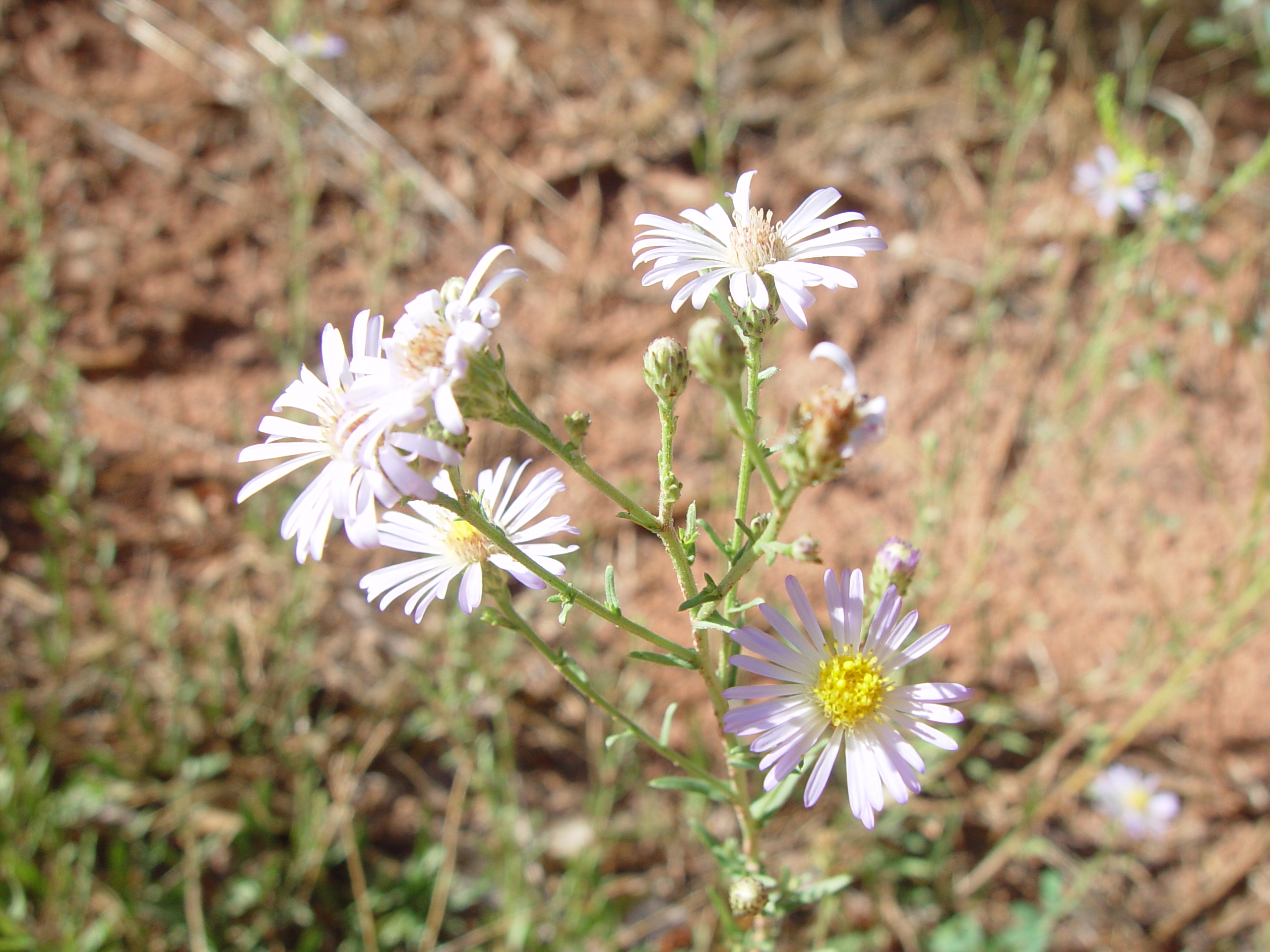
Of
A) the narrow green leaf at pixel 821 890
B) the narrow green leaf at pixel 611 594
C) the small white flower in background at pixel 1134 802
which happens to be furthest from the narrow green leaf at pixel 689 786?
the small white flower in background at pixel 1134 802

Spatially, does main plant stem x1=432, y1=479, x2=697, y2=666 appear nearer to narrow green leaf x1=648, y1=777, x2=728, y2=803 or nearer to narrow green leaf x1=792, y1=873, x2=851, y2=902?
narrow green leaf x1=648, y1=777, x2=728, y2=803

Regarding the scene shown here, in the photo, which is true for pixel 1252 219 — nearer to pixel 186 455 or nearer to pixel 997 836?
pixel 997 836

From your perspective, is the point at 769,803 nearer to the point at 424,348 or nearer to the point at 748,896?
the point at 748,896

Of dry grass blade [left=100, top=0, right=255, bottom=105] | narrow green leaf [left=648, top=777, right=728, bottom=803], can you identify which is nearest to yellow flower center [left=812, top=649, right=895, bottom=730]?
narrow green leaf [left=648, top=777, right=728, bottom=803]

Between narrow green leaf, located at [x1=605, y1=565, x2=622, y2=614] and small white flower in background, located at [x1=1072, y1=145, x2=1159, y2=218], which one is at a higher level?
small white flower in background, located at [x1=1072, y1=145, x2=1159, y2=218]

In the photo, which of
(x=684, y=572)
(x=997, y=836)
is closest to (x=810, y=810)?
(x=997, y=836)

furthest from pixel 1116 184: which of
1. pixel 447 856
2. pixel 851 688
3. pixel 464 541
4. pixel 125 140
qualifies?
pixel 125 140
